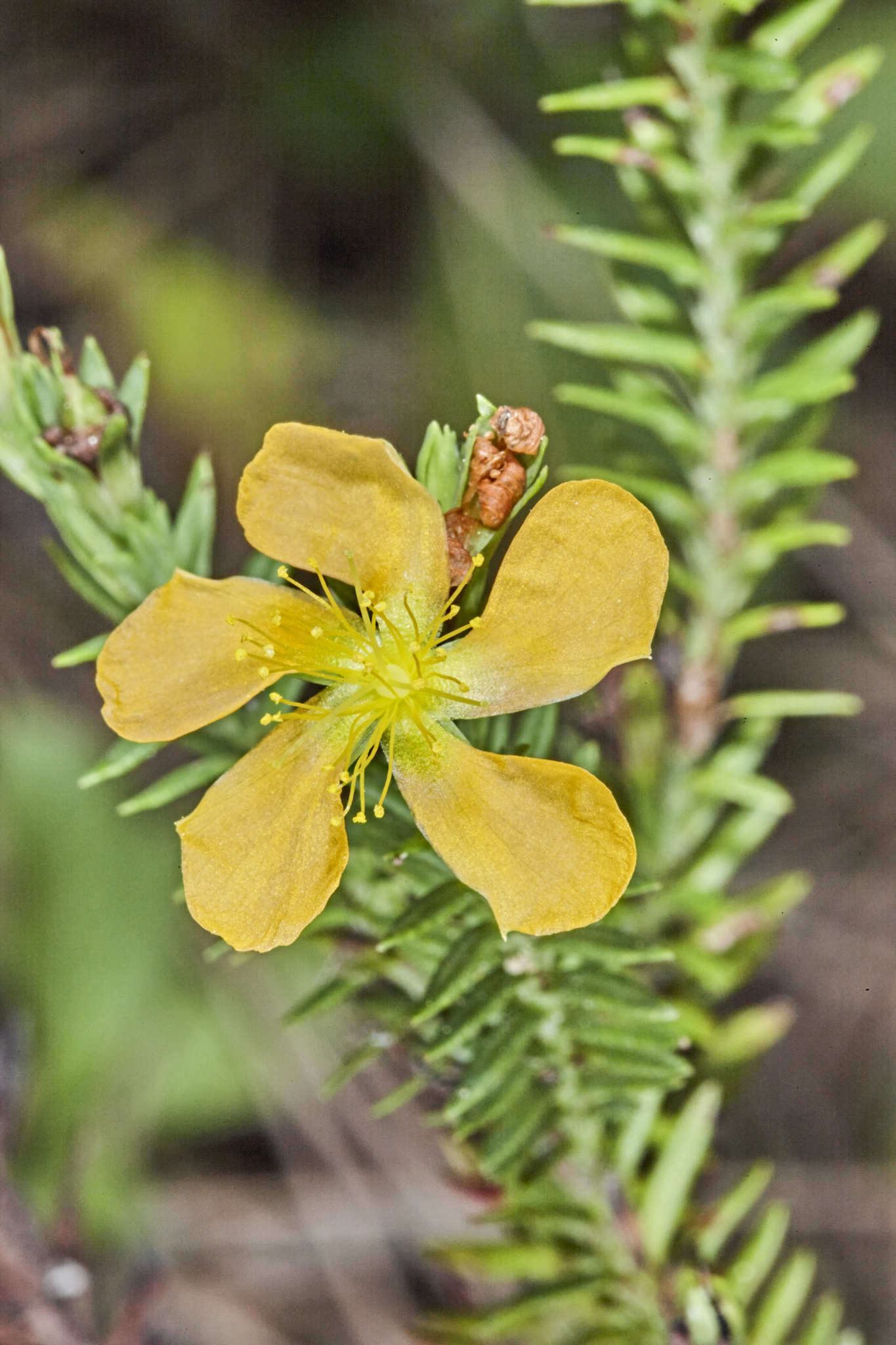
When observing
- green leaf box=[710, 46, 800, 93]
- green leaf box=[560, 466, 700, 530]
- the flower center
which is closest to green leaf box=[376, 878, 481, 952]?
the flower center

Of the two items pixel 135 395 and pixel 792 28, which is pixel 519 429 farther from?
pixel 792 28

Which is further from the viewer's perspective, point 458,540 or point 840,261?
point 840,261

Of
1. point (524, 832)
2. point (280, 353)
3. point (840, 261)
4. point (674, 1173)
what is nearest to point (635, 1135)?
point (674, 1173)

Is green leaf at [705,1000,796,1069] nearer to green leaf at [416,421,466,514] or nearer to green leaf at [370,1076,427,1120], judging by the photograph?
green leaf at [370,1076,427,1120]

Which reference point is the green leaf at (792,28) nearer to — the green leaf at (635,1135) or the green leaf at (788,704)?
the green leaf at (788,704)

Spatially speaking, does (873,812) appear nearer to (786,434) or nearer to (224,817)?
(786,434)

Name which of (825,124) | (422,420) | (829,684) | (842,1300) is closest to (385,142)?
(422,420)
